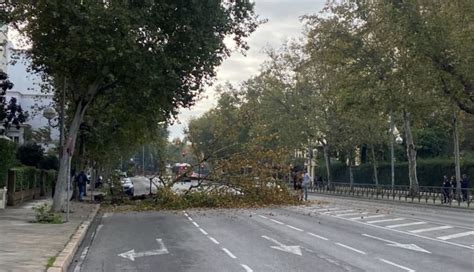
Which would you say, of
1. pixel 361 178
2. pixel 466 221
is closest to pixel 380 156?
pixel 361 178

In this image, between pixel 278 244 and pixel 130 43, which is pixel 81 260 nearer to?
pixel 278 244

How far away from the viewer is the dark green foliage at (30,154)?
48.6m

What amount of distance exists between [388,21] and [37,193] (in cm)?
2397

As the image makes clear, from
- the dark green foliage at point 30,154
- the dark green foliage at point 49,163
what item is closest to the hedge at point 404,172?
the dark green foliage at point 49,163

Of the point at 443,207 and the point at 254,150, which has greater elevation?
the point at 254,150

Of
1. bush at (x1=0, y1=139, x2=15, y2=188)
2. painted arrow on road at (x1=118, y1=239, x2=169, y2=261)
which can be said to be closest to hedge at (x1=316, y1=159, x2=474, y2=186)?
bush at (x1=0, y1=139, x2=15, y2=188)

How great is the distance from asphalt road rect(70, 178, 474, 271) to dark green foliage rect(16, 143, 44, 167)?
2470cm

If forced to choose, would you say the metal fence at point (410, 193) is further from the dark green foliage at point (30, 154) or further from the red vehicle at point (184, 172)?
the dark green foliage at point (30, 154)

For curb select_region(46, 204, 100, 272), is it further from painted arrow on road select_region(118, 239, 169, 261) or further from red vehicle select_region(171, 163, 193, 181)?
red vehicle select_region(171, 163, 193, 181)

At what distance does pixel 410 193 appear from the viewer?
149 feet

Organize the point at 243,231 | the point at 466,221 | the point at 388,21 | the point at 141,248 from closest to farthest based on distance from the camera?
1. the point at 141,248
2. the point at 243,231
3. the point at 466,221
4. the point at 388,21

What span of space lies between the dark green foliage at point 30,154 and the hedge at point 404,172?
33.9 meters

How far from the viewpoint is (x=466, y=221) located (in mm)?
25156

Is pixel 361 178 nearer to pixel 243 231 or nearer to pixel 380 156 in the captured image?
pixel 380 156
